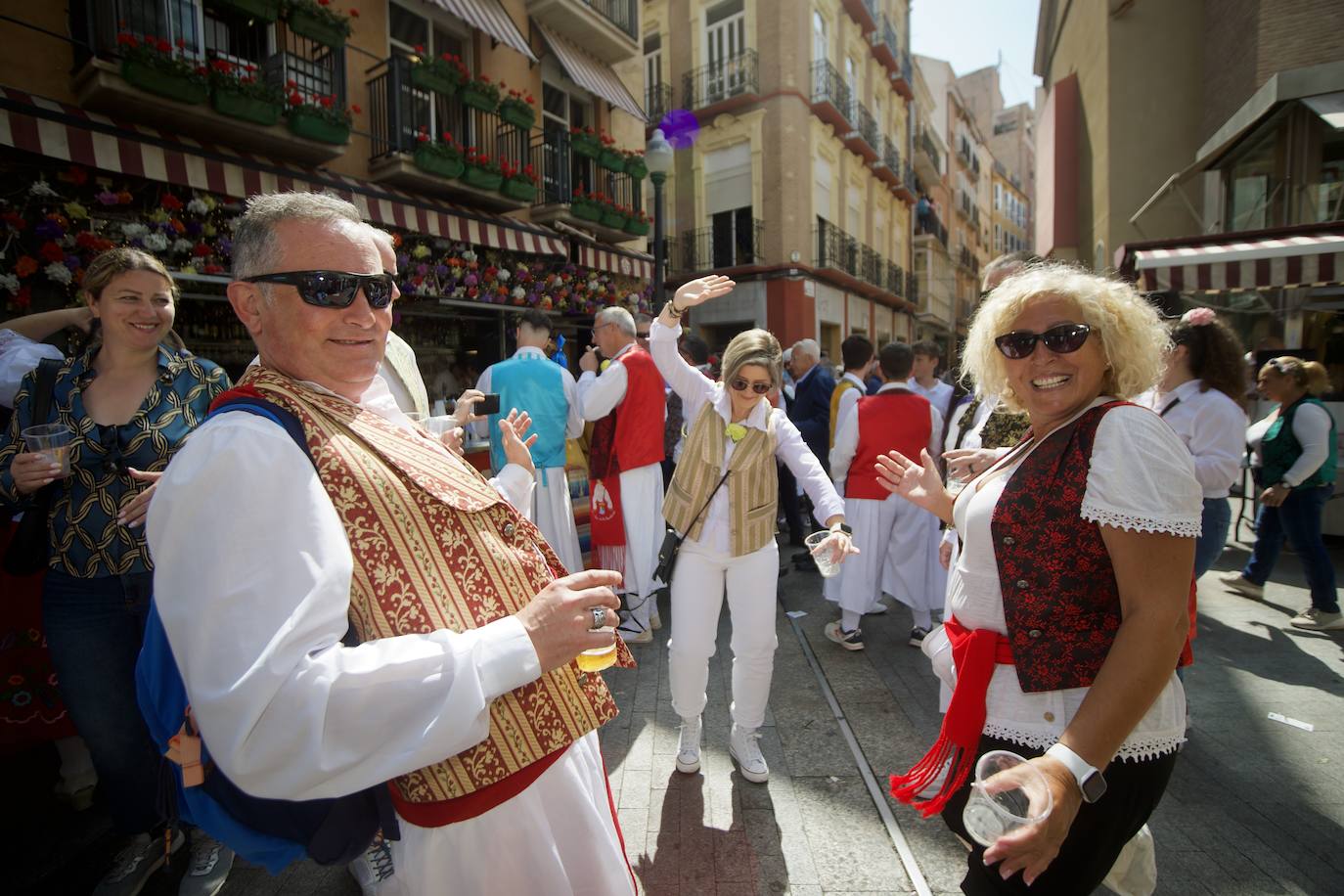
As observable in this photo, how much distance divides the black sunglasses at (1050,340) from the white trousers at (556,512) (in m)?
3.77

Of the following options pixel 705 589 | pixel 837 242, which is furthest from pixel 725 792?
pixel 837 242

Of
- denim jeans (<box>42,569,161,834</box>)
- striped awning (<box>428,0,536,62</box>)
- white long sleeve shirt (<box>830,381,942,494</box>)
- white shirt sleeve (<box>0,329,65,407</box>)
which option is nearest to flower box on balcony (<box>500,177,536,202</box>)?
striped awning (<box>428,0,536,62</box>)

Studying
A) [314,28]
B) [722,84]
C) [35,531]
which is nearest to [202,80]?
[314,28]

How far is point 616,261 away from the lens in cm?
1276

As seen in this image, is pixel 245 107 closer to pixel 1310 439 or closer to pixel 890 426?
pixel 890 426

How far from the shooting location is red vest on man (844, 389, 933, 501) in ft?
15.7

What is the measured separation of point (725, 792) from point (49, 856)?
276cm

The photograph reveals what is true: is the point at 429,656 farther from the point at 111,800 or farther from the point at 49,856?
the point at 49,856

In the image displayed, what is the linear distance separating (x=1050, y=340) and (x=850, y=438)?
330 centimetres

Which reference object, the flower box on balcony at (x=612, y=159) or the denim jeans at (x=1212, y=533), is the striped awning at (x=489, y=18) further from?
the denim jeans at (x=1212, y=533)

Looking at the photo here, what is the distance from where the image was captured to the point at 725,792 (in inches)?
118

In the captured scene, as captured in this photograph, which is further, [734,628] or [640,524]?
[640,524]

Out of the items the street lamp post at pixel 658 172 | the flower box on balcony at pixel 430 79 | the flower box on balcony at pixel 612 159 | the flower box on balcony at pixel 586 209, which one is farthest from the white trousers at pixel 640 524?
the flower box on balcony at pixel 612 159

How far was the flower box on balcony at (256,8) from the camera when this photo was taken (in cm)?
739
